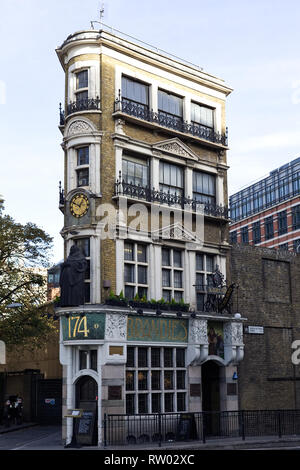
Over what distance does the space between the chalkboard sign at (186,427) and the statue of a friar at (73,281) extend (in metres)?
6.23

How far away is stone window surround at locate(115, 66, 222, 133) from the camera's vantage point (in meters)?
28.8

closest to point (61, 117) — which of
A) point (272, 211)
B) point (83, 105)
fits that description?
point (83, 105)

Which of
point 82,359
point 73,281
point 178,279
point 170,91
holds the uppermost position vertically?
point 170,91

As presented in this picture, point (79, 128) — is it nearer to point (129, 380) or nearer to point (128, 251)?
point (128, 251)

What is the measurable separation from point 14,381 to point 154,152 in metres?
20.5

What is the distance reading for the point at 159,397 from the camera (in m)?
27.4

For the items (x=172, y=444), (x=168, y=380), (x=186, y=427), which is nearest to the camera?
(x=172, y=444)

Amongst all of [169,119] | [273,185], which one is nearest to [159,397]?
[169,119]

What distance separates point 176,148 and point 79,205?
19.6ft

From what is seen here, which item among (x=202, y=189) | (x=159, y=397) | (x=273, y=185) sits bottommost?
(x=159, y=397)

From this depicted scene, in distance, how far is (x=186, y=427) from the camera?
83.7 ft

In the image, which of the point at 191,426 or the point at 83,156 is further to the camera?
the point at 83,156

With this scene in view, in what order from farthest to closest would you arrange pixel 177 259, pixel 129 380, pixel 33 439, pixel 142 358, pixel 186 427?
1. pixel 177 259
2. pixel 33 439
3. pixel 142 358
4. pixel 129 380
5. pixel 186 427
